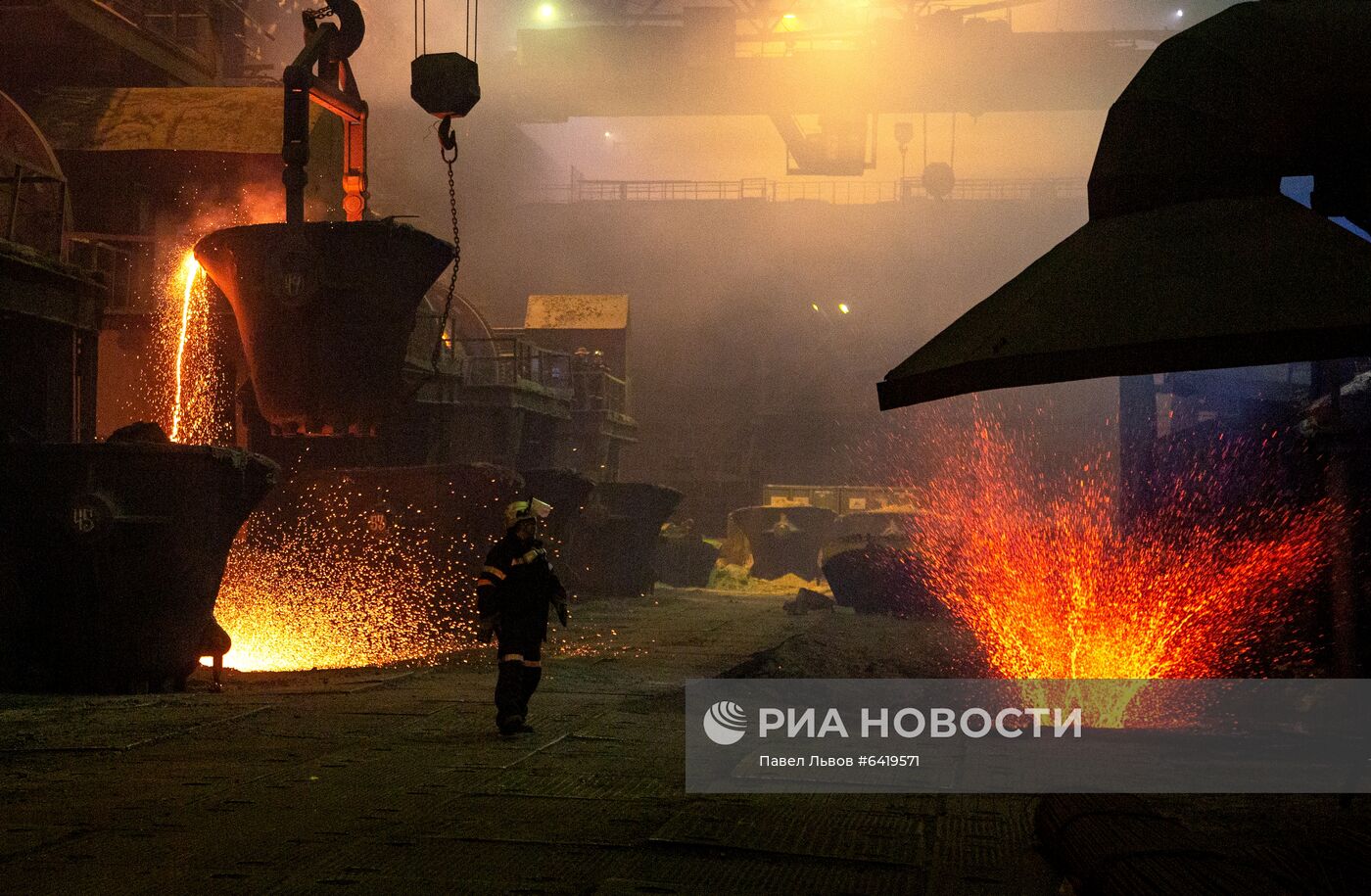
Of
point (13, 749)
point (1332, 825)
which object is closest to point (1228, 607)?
point (1332, 825)

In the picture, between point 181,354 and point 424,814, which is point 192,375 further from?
point 424,814

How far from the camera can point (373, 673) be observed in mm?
9930

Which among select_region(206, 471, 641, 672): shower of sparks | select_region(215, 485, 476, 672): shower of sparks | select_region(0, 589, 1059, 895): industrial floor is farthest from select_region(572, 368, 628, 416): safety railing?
select_region(0, 589, 1059, 895): industrial floor

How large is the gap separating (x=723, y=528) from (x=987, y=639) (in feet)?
60.7

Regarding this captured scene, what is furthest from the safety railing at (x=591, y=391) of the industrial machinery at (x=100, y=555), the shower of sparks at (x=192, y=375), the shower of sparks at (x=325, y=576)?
the industrial machinery at (x=100, y=555)

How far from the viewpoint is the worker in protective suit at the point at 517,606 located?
21.8 feet

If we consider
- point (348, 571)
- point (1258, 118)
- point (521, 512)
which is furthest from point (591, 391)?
point (1258, 118)

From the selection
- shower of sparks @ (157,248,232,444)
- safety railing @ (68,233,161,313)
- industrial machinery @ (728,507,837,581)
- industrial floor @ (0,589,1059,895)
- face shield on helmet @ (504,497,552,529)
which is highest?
safety railing @ (68,233,161,313)

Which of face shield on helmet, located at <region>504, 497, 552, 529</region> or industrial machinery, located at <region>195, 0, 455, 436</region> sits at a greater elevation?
industrial machinery, located at <region>195, 0, 455, 436</region>

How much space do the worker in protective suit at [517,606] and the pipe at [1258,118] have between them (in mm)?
4432

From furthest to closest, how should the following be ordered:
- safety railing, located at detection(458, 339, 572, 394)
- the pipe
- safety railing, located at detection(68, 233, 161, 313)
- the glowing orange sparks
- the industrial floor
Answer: safety railing, located at detection(458, 339, 572, 394)
safety railing, located at detection(68, 233, 161, 313)
the glowing orange sparks
the industrial floor
the pipe

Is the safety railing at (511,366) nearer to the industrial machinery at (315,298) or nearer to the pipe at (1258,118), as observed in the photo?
the industrial machinery at (315,298)

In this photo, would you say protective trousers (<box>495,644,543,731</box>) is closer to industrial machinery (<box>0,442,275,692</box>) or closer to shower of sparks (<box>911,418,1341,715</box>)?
industrial machinery (<box>0,442,275,692</box>)

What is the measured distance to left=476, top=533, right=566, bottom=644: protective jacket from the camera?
6766 millimetres
